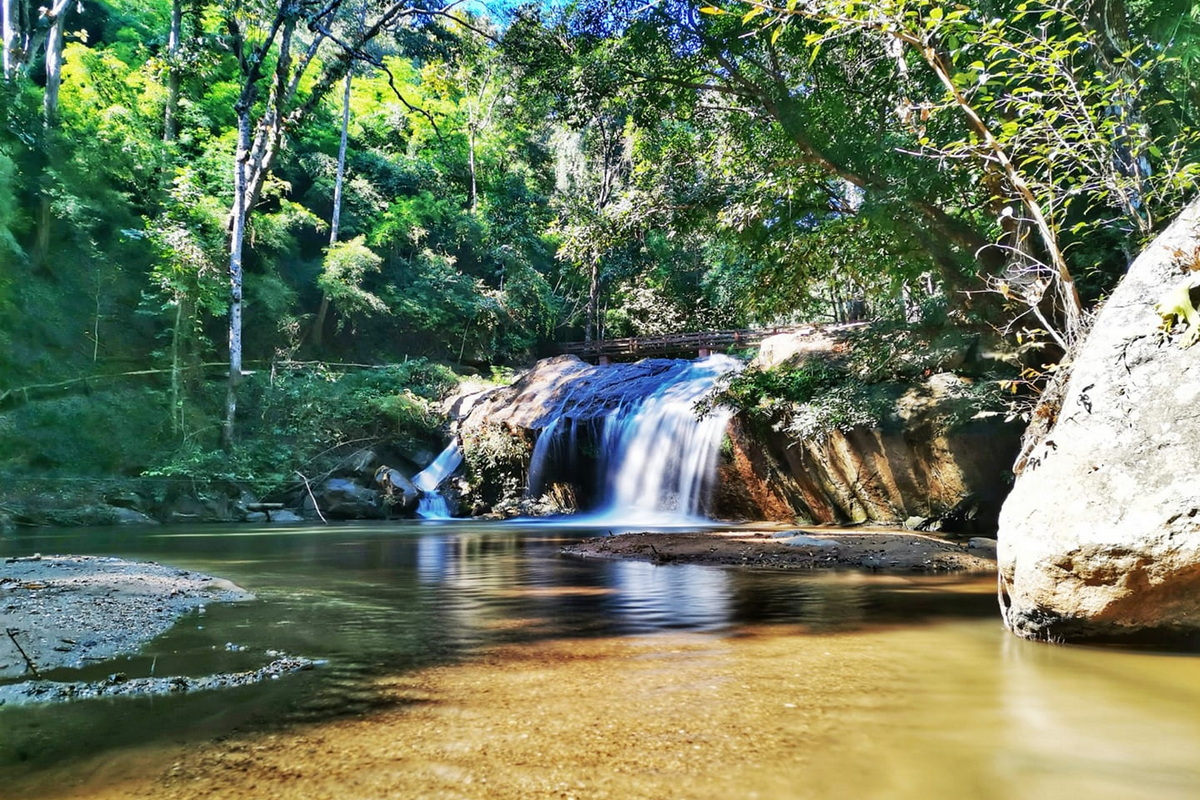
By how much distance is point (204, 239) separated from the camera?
1889 centimetres

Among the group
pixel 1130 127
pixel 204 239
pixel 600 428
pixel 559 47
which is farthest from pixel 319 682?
pixel 204 239

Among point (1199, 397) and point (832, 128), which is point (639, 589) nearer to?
point (1199, 397)

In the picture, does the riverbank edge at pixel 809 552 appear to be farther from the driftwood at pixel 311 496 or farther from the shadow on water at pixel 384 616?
the driftwood at pixel 311 496

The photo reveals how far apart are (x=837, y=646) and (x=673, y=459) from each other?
12.4m

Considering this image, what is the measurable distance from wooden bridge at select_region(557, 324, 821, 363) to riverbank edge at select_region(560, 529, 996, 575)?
636 inches

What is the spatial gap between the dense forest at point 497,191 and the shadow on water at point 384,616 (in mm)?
2526

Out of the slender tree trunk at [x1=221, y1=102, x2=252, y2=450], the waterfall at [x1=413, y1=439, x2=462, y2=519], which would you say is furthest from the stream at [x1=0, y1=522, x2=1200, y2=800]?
the slender tree trunk at [x1=221, y1=102, x2=252, y2=450]

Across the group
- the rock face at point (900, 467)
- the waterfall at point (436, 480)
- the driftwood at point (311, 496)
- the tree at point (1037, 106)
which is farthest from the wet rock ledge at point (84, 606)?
the waterfall at point (436, 480)

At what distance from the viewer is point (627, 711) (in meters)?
2.82

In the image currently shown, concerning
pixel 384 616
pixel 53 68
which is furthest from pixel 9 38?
pixel 384 616

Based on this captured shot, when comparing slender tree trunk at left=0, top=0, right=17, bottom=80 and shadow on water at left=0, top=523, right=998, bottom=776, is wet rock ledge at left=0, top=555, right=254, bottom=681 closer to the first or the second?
shadow on water at left=0, top=523, right=998, bottom=776

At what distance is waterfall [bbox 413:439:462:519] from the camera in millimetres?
19391

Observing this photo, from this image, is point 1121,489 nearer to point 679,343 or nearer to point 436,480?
point 436,480

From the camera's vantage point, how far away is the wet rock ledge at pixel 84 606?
3543 mm
